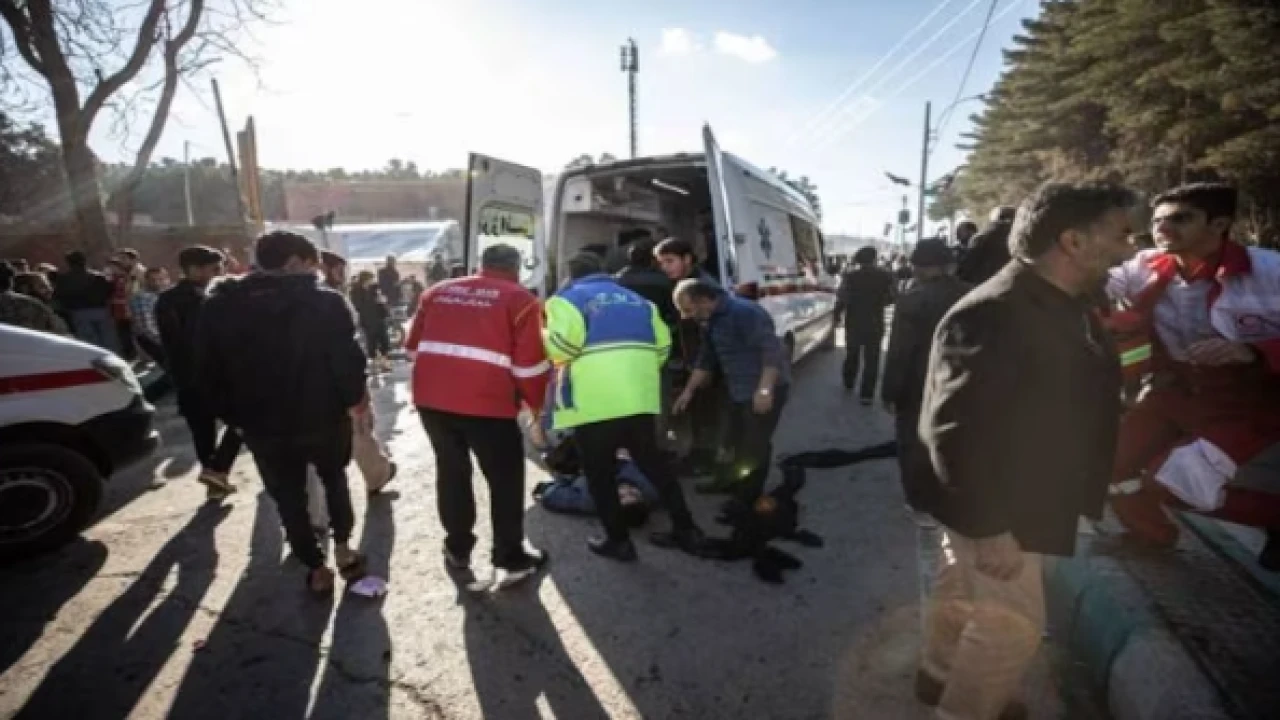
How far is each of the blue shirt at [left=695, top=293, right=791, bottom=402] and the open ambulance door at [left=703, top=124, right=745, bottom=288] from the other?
0.91 m

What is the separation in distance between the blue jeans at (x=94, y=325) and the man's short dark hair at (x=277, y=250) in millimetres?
7666

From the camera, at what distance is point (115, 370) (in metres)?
4.25

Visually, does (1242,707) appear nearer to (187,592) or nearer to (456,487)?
(456,487)

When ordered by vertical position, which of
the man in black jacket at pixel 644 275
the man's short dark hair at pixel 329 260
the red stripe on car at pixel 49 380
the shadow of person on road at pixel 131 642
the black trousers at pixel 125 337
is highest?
the man's short dark hair at pixel 329 260

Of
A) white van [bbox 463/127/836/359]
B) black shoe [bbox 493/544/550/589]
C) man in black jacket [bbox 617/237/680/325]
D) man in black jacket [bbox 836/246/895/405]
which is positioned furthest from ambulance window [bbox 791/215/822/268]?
black shoe [bbox 493/544/550/589]

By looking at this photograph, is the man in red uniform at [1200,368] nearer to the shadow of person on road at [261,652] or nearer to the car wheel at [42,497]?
the shadow of person on road at [261,652]

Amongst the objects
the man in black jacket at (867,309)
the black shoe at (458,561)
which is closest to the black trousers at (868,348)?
the man in black jacket at (867,309)

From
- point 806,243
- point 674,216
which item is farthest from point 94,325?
point 806,243

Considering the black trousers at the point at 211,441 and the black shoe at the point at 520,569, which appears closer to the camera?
the black shoe at the point at 520,569

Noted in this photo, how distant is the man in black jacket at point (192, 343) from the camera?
445cm

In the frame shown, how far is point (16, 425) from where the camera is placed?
12.4 ft

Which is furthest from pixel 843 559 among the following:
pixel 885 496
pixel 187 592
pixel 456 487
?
pixel 187 592

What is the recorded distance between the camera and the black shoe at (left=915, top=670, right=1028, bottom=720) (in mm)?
2268

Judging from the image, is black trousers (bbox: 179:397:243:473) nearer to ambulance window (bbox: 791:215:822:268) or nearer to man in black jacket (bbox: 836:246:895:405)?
man in black jacket (bbox: 836:246:895:405)
